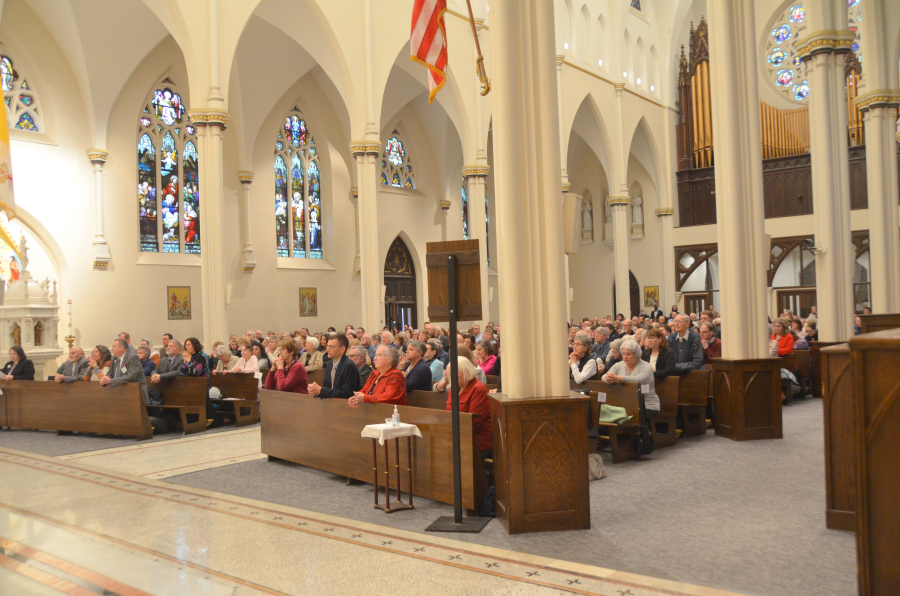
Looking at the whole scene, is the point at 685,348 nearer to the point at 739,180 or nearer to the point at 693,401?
the point at 693,401

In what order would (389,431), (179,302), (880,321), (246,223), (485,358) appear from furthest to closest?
(246,223) → (179,302) → (880,321) → (485,358) → (389,431)

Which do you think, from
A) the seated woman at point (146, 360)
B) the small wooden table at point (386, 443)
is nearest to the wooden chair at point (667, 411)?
the small wooden table at point (386, 443)

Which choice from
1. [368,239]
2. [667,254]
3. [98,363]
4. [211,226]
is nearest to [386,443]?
[98,363]

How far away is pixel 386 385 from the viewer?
5.73m

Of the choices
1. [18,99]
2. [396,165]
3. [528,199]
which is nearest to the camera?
[528,199]

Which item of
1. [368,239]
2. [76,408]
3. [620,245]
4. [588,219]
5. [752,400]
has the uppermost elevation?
[588,219]

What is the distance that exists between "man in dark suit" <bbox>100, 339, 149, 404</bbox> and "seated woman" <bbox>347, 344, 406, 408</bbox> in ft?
13.9

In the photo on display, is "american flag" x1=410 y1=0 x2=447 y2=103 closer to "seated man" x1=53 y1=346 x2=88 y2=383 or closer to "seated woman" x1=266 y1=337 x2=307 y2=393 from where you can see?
"seated woman" x1=266 y1=337 x2=307 y2=393

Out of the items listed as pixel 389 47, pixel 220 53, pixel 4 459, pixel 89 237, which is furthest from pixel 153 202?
pixel 4 459

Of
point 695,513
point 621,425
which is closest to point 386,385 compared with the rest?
point 621,425

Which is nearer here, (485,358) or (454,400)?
(454,400)

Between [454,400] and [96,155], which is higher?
[96,155]

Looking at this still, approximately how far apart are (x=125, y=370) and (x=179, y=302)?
334 inches

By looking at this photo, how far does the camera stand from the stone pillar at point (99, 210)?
50.1 feet
